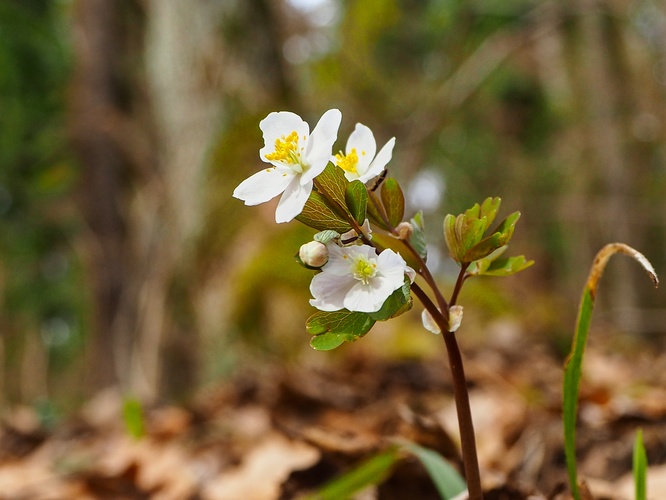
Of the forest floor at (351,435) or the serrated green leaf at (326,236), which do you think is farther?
the forest floor at (351,435)

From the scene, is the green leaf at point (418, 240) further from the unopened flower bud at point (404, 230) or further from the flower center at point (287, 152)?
the flower center at point (287, 152)

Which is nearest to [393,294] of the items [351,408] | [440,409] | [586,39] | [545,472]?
[545,472]

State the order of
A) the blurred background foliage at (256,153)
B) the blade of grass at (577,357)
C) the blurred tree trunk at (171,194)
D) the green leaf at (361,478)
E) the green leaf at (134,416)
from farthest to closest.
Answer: the blurred tree trunk at (171,194) < the blurred background foliage at (256,153) < the green leaf at (134,416) < the green leaf at (361,478) < the blade of grass at (577,357)

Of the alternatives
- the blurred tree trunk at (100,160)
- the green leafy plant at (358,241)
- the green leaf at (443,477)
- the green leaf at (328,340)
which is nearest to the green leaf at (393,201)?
the green leafy plant at (358,241)

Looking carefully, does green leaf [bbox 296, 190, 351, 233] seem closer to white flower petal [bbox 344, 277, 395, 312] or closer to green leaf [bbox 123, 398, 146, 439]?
white flower petal [bbox 344, 277, 395, 312]

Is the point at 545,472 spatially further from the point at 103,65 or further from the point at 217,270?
the point at 103,65

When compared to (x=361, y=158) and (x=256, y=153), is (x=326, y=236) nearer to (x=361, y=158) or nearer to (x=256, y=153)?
(x=361, y=158)

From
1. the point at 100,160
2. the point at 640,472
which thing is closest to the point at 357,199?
the point at 640,472
